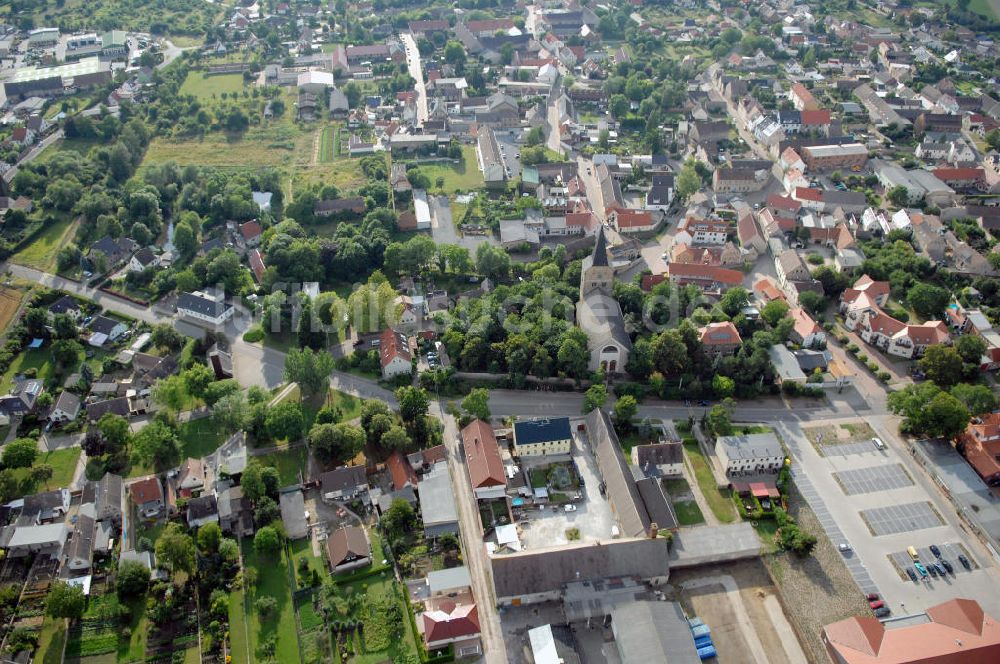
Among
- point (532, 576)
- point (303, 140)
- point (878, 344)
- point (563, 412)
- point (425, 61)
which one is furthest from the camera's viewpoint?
point (425, 61)

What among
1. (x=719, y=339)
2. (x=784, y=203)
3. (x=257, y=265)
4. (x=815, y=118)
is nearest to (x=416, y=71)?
(x=257, y=265)

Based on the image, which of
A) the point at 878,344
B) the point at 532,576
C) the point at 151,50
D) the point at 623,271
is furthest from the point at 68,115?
the point at 878,344

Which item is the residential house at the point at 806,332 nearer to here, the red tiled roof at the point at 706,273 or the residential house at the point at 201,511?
the red tiled roof at the point at 706,273

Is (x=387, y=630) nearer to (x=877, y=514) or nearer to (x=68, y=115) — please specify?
(x=877, y=514)

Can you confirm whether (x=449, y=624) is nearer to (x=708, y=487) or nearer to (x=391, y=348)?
(x=708, y=487)

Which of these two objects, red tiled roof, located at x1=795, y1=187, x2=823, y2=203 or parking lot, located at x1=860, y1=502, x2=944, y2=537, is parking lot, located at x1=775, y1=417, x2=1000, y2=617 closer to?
parking lot, located at x1=860, y1=502, x2=944, y2=537

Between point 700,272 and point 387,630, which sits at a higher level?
point 700,272

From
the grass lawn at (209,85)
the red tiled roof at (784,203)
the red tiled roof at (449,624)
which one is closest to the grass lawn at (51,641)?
the red tiled roof at (449,624)
